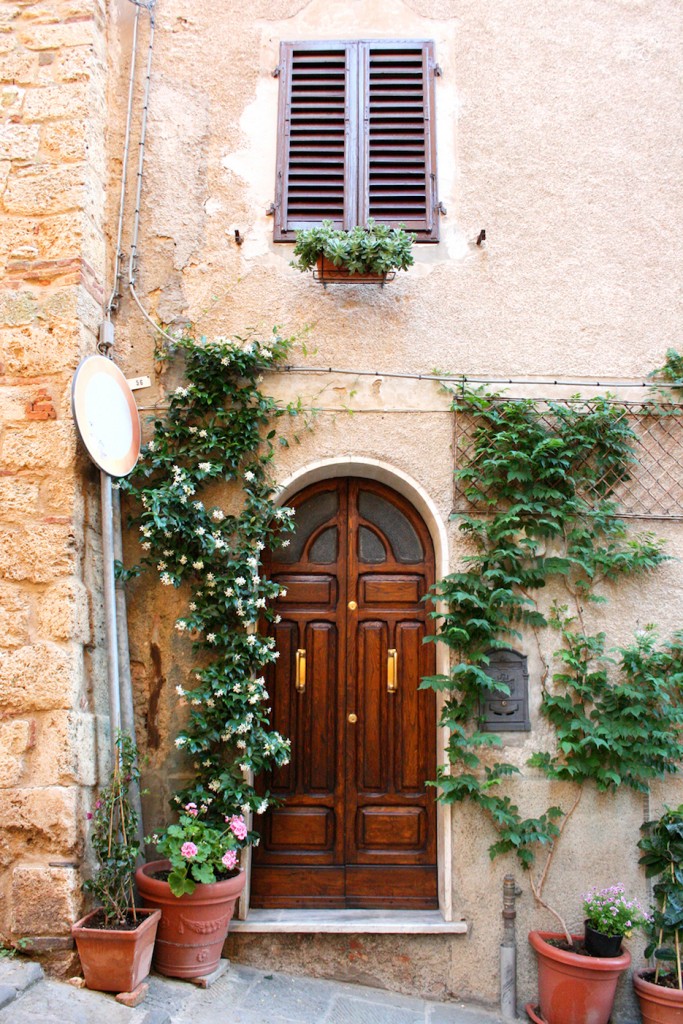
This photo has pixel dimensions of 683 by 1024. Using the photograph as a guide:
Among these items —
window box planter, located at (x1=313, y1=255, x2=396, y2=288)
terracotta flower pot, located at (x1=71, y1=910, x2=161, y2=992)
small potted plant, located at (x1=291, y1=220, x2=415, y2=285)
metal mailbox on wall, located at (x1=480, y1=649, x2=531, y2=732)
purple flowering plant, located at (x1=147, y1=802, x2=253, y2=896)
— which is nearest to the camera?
terracotta flower pot, located at (x1=71, y1=910, x2=161, y2=992)

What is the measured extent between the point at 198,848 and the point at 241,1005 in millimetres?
675

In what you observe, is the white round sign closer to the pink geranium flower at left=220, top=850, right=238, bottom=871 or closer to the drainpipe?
the pink geranium flower at left=220, top=850, right=238, bottom=871

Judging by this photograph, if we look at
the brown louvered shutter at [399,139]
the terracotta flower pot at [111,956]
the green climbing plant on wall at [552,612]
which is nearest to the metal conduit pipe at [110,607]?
the terracotta flower pot at [111,956]

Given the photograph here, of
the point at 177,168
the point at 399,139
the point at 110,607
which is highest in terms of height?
the point at 399,139

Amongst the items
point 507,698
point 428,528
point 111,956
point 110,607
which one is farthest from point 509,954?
point 110,607

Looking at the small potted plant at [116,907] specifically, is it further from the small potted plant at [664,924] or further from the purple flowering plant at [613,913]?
the small potted plant at [664,924]

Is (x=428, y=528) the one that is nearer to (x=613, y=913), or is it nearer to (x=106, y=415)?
(x=106, y=415)

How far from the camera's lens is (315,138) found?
15.9ft

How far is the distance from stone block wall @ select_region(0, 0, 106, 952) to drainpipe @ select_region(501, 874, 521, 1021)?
1922 mm

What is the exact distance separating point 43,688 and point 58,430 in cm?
120

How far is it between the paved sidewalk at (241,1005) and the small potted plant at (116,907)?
0.31 ft

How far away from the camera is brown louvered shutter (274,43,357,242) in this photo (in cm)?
478

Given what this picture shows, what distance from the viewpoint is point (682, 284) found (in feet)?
15.2

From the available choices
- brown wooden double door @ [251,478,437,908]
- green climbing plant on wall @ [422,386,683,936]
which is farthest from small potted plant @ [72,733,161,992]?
green climbing plant on wall @ [422,386,683,936]
